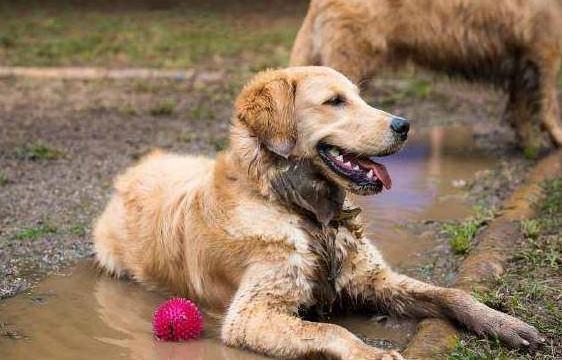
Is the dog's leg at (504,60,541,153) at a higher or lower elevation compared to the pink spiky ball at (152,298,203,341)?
higher

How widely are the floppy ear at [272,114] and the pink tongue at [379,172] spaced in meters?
0.36

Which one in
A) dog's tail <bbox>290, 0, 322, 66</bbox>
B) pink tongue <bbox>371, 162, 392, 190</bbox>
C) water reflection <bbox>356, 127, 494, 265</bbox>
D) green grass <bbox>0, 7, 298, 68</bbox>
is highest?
dog's tail <bbox>290, 0, 322, 66</bbox>

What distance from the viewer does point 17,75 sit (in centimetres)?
1156

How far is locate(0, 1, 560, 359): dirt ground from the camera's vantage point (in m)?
5.99

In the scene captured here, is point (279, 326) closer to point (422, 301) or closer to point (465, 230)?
point (422, 301)

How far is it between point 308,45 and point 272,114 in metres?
4.18

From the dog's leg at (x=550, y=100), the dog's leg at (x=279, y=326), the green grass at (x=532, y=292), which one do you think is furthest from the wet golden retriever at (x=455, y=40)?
the dog's leg at (x=279, y=326)

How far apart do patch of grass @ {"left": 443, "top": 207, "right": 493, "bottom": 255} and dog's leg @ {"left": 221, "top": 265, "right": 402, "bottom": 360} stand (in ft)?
4.99

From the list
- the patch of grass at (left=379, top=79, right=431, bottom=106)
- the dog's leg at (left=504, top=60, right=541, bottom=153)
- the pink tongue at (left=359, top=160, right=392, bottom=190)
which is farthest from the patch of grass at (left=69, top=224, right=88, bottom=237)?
the patch of grass at (left=379, top=79, right=431, bottom=106)

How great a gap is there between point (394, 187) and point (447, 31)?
1.72 m

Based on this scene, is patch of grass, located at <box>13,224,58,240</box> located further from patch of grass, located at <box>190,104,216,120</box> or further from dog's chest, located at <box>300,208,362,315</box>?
patch of grass, located at <box>190,104,216,120</box>

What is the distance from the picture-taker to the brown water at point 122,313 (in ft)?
14.2

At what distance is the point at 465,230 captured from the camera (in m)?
5.91

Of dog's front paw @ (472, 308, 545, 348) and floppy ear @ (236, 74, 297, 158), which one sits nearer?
dog's front paw @ (472, 308, 545, 348)
